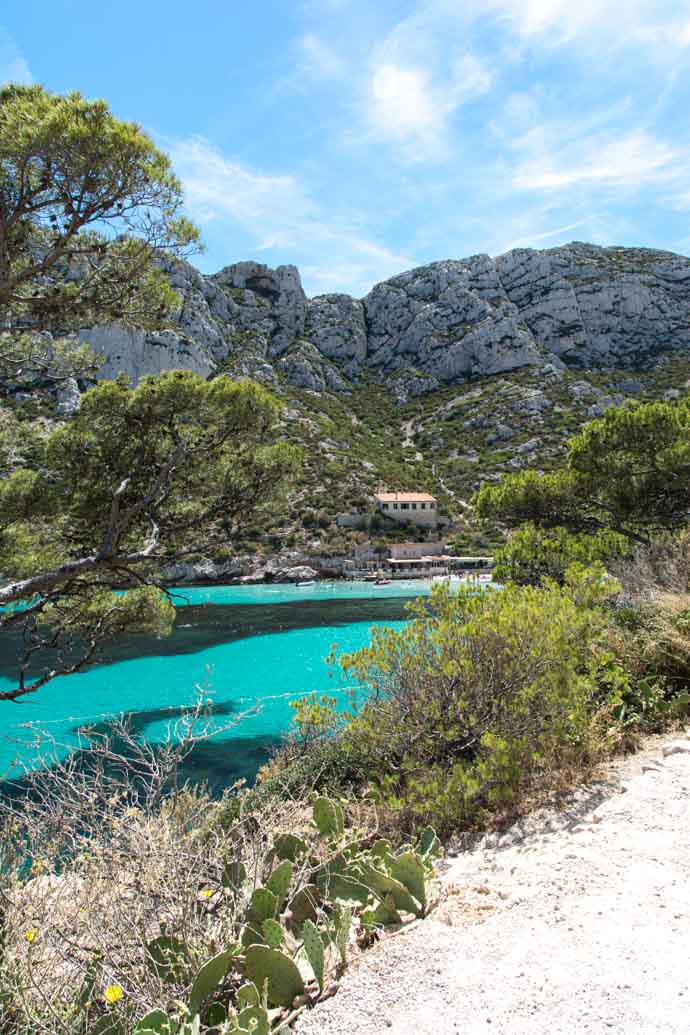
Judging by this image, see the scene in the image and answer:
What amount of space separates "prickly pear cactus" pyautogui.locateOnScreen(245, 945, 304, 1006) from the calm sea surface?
2201 mm

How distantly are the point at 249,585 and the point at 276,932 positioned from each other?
128 ft

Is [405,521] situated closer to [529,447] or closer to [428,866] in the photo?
[529,447]

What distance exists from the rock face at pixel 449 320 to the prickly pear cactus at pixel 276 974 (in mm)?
49978

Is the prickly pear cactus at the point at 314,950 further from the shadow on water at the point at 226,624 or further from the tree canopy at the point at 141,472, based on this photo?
the shadow on water at the point at 226,624

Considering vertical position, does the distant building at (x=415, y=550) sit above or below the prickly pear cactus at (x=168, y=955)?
below

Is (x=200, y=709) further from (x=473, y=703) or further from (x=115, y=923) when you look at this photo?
(x=115, y=923)

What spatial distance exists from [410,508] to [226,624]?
2522cm

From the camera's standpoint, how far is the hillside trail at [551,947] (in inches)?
57.7

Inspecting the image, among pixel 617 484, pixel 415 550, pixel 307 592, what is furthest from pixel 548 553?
pixel 415 550

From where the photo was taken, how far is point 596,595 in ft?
13.9

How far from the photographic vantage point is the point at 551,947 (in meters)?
1.74

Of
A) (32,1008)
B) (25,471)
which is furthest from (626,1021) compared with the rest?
(25,471)

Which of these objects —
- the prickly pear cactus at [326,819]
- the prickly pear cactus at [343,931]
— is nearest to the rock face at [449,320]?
the prickly pear cactus at [326,819]

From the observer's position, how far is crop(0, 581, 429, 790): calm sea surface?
9.88 metres
